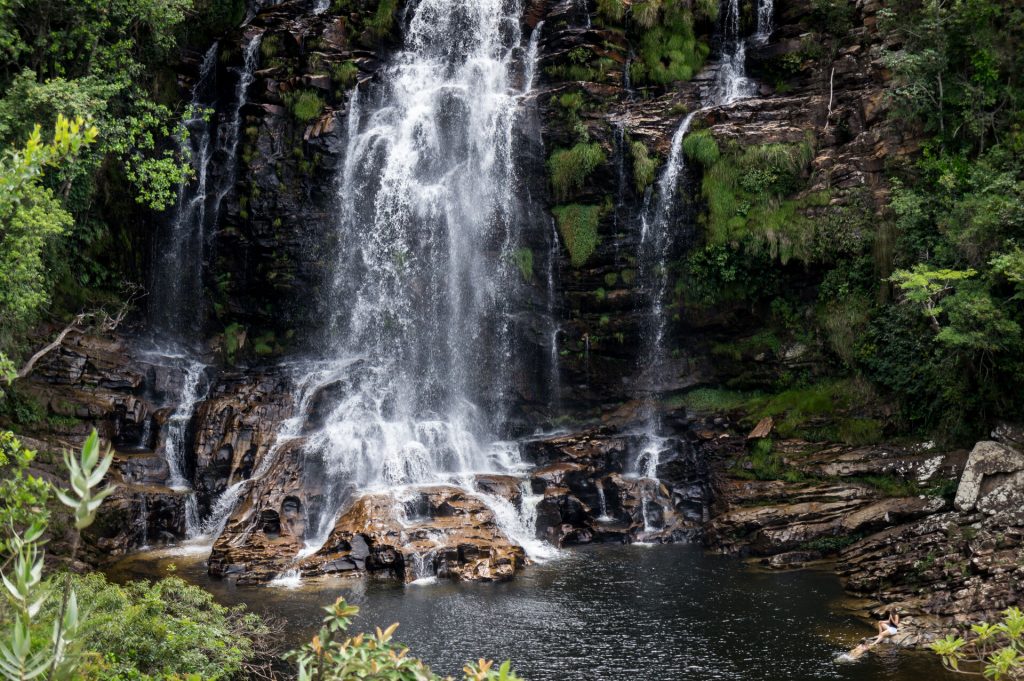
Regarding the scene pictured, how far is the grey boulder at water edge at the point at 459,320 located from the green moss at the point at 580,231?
0.44 ft

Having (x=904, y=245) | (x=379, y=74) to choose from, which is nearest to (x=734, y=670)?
(x=904, y=245)

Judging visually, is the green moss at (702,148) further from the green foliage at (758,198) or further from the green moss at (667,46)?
the green moss at (667,46)

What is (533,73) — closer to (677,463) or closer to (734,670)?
(677,463)

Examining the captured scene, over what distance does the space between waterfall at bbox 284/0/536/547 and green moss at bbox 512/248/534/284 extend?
18 centimetres

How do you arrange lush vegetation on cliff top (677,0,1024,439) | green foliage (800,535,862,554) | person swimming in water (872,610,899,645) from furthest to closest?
green foliage (800,535,862,554) < lush vegetation on cliff top (677,0,1024,439) < person swimming in water (872,610,899,645)

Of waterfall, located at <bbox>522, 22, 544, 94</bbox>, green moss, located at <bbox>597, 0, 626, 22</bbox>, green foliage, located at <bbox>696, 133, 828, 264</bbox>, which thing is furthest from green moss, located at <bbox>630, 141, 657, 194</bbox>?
green moss, located at <bbox>597, 0, 626, 22</bbox>

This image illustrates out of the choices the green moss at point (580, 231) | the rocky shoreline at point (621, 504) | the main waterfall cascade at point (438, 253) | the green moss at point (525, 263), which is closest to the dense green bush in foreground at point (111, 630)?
the rocky shoreline at point (621, 504)

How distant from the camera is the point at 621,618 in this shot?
516 inches

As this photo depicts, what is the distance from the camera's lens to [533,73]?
82.6 feet

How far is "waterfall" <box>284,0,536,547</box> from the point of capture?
918 inches

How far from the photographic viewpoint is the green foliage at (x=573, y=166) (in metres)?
22.7

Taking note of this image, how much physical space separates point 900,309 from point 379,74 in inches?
701

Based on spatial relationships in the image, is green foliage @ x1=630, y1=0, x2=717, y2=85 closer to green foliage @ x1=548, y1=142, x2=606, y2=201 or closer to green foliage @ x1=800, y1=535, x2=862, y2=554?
green foliage @ x1=548, y1=142, x2=606, y2=201

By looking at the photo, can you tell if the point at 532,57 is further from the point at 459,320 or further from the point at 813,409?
the point at 813,409
